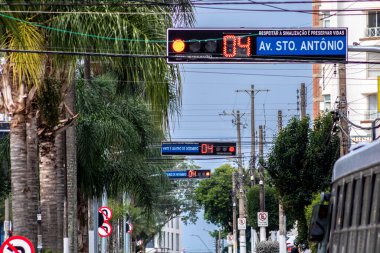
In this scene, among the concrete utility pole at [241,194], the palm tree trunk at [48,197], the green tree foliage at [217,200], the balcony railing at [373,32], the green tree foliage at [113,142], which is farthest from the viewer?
the green tree foliage at [217,200]

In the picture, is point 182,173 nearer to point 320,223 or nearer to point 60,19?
point 60,19

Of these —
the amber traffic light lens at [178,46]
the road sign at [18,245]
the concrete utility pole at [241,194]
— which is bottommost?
the concrete utility pole at [241,194]

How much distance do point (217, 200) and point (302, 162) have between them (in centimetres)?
6913

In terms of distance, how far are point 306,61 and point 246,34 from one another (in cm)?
148

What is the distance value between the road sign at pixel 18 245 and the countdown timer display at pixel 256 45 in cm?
502

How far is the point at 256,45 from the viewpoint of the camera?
2609 centimetres

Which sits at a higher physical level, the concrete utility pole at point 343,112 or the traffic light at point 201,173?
the concrete utility pole at point 343,112

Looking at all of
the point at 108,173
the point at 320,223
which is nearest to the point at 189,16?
the point at 320,223

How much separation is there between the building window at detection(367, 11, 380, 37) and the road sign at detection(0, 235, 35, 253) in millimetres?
48827

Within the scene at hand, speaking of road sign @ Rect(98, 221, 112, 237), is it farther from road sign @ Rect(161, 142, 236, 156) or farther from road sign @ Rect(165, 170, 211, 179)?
road sign @ Rect(165, 170, 211, 179)

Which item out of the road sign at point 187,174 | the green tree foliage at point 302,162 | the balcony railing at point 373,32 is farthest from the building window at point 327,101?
the green tree foliage at point 302,162

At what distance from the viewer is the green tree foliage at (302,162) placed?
47.7 meters

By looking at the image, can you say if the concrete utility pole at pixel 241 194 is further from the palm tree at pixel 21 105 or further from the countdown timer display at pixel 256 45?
the palm tree at pixel 21 105

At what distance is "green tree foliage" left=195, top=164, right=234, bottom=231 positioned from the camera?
384 feet
